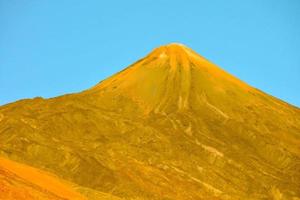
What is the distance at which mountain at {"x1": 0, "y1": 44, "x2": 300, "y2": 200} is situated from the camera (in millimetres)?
107438

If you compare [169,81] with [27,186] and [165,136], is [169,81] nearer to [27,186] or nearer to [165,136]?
[165,136]

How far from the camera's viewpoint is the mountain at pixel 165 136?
107 m

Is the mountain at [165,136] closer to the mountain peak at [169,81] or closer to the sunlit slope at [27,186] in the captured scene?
the mountain peak at [169,81]

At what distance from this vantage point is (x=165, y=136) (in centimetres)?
13212

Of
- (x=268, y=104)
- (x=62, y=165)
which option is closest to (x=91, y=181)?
(x=62, y=165)

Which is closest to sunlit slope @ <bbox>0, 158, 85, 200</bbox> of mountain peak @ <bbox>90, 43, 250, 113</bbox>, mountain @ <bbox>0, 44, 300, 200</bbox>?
mountain @ <bbox>0, 44, 300, 200</bbox>

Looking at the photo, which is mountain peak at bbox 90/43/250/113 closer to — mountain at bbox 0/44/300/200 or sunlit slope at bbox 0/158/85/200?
mountain at bbox 0/44/300/200

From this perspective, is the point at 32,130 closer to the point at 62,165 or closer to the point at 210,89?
the point at 62,165

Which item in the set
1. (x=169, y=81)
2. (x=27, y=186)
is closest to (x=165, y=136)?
(x=169, y=81)

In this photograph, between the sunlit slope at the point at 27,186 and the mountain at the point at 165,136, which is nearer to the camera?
the sunlit slope at the point at 27,186

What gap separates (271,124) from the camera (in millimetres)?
146000

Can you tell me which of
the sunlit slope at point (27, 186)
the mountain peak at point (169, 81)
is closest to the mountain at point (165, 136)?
the mountain peak at point (169, 81)

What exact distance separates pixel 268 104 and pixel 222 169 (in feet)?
136

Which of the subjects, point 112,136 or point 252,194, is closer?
point 252,194
